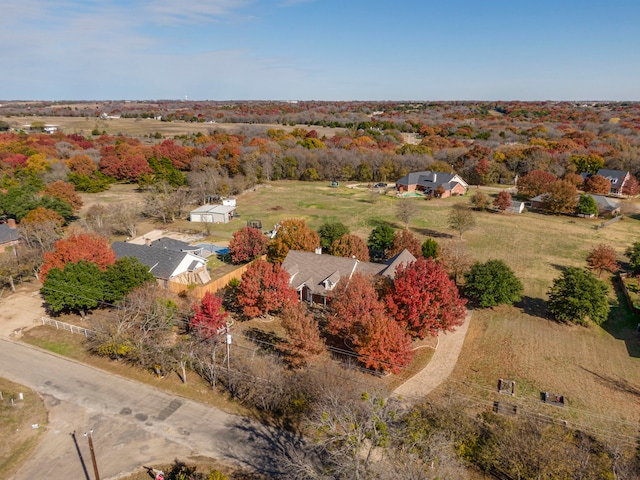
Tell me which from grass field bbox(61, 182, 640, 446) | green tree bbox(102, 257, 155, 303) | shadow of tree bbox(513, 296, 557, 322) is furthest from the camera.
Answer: shadow of tree bbox(513, 296, 557, 322)

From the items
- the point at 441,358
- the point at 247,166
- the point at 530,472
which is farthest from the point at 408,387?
the point at 247,166

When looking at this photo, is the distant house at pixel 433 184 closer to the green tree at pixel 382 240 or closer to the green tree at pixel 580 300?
the green tree at pixel 382 240

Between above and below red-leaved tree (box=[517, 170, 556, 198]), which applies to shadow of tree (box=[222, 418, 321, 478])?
above

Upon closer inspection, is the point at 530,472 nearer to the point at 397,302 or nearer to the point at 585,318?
the point at 397,302

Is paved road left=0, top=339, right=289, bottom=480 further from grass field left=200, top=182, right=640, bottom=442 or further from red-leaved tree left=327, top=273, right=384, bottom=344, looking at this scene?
grass field left=200, top=182, right=640, bottom=442

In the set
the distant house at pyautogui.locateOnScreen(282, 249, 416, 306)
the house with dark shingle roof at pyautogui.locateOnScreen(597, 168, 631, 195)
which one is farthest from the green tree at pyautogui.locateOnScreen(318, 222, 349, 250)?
the house with dark shingle roof at pyautogui.locateOnScreen(597, 168, 631, 195)

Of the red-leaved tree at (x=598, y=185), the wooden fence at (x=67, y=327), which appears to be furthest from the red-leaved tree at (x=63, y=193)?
the red-leaved tree at (x=598, y=185)

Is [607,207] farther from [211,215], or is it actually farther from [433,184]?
[211,215]
